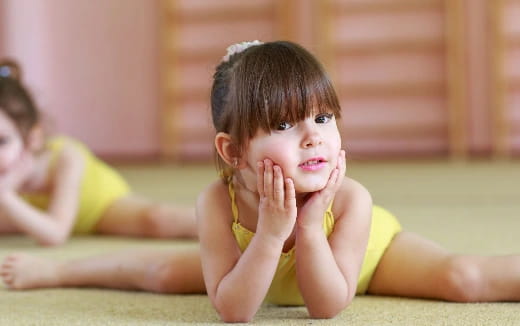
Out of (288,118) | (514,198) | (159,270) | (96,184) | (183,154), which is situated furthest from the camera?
(183,154)

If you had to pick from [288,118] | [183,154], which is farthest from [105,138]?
[288,118]

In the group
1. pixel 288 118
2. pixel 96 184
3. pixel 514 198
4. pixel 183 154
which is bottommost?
pixel 183 154

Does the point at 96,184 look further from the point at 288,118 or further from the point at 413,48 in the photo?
the point at 413,48

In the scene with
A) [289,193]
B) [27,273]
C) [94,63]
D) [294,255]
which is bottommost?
[94,63]

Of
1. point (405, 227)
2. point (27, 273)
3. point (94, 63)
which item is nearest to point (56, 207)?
point (27, 273)

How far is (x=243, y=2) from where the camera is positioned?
3736mm

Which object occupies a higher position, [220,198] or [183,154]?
[220,198]

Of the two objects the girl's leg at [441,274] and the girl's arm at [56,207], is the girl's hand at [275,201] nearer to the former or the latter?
the girl's leg at [441,274]

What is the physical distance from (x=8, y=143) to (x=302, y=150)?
2.99 ft

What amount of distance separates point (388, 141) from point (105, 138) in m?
1.43

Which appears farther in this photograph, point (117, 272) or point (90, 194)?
point (90, 194)

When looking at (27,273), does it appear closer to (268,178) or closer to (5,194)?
(5,194)

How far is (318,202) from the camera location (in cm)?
85

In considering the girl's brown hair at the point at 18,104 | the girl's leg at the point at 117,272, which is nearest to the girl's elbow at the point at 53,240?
the girl's brown hair at the point at 18,104
